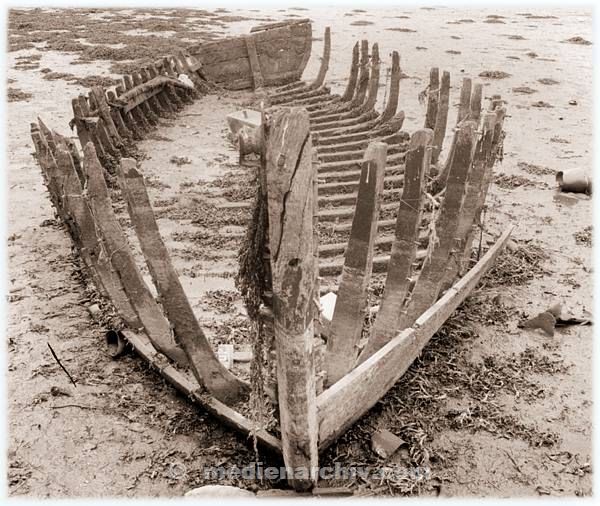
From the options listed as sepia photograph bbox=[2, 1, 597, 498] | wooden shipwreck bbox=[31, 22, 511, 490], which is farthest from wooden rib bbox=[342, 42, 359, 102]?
wooden shipwreck bbox=[31, 22, 511, 490]

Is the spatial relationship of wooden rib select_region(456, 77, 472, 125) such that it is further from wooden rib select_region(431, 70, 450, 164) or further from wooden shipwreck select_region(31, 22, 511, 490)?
wooden rib select_region(431, 70, 450, 164)

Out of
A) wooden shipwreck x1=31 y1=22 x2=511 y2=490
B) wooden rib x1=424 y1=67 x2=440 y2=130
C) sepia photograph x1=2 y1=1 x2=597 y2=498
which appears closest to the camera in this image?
wooden shipwreck x1=31 y1=22 x2=511 y2=490

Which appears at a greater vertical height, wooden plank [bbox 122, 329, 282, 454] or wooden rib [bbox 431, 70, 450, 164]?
wooden rib [bbox 431, 70, 450, 164]

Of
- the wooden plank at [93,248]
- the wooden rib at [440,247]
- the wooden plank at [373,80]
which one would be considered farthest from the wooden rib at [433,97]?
the wooden plank at [93,248]

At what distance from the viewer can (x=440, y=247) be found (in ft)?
14.1

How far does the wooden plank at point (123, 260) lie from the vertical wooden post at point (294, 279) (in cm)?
122

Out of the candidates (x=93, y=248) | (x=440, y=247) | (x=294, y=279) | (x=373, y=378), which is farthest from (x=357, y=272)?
(x=93, y=248)

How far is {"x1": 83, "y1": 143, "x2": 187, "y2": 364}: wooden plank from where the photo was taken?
3684mm

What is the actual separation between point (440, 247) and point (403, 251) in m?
0.59

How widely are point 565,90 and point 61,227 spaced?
12.3 m

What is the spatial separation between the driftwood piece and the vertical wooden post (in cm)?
62

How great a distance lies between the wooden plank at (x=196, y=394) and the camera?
11.3ft

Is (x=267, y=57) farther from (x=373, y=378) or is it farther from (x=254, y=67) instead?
(x=373, y=378)

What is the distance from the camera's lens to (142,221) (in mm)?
3373
